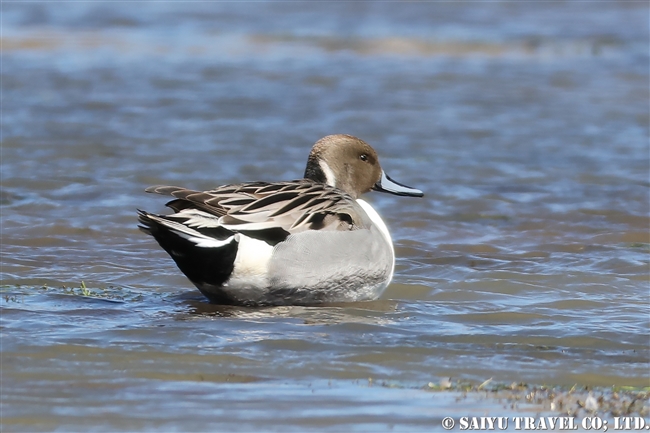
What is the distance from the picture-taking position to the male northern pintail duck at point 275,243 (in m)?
5.62

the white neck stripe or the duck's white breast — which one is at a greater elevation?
the white neck stripe

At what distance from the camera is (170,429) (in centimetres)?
402

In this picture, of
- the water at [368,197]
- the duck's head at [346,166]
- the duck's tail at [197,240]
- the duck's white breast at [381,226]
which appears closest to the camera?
the water at [368,197]

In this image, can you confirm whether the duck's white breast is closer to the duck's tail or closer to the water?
the water

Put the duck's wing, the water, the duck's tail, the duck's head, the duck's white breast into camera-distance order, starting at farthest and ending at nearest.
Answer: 1. the duck's head
2. the duck's white breast
3. the duck's wing
4. the duck's tail
5. the water

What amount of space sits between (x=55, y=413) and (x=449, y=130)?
8.44m

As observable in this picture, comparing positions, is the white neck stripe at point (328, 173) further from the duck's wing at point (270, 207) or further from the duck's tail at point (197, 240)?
the duck's tail at point (197, 240)

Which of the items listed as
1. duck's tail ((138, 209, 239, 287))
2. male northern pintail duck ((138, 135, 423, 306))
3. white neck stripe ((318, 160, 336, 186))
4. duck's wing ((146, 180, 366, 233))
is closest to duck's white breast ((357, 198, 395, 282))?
male northern pintail duck ((138, 135, 423, 306))

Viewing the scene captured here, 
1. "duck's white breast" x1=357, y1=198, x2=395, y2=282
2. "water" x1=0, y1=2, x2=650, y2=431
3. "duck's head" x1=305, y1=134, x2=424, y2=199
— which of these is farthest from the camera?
"duck's head" x1=305, y1=134, x2=424, y2=199

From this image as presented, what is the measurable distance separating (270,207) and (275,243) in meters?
0.20

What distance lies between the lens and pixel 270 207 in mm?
5848

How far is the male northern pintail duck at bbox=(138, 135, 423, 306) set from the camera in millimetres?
5621

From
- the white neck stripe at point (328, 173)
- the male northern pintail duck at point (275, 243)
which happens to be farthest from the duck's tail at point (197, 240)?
the white neck stripe at point (328, 173)

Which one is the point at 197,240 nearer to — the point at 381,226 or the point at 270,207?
the point at 270,207
